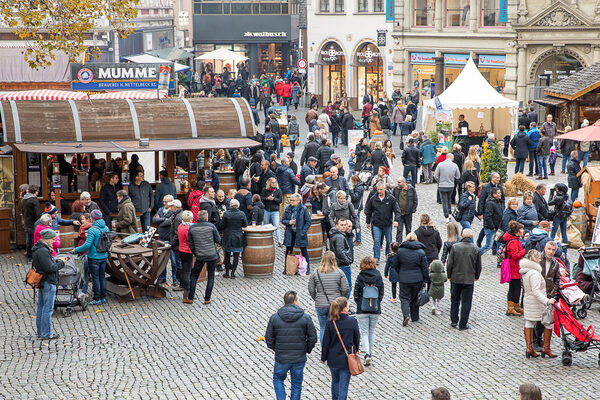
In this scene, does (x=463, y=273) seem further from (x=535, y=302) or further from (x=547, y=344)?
(x=547, y=344)

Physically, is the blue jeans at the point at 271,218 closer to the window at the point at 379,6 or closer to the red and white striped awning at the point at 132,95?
the red and white striped awning at the point at 132,95

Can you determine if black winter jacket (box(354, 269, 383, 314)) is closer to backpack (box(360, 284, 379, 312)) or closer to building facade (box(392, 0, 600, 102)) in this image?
backpack (box(360, 284, 379, 312))

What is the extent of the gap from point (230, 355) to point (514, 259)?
4.48 metres

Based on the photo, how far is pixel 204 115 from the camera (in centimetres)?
2158

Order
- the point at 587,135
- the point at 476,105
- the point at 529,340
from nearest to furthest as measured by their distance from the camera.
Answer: the point at 529,340
the point at 587,135
the point at 476,105

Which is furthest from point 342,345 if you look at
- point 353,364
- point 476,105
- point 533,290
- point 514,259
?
point 476,105

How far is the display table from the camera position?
16.2 metres

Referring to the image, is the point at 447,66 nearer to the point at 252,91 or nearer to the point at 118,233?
the point at 252,91

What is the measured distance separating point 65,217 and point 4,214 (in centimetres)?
118

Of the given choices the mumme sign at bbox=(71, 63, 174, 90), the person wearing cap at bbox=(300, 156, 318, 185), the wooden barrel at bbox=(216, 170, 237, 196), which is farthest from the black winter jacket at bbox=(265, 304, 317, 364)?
the mumme sign at bbox=(71, 63, 174, 90)

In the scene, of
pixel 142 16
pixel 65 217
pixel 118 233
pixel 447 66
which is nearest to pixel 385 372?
pixel 118 233

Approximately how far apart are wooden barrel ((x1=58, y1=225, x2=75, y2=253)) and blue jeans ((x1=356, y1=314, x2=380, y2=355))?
23.5 feet

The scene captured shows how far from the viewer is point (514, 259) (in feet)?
48.9

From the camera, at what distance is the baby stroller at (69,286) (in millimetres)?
15359
